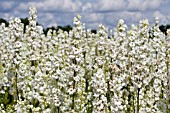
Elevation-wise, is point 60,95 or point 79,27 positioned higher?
point 79,27

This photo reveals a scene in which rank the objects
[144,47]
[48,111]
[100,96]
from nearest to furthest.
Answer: [100,96], [48,111], [144,47]

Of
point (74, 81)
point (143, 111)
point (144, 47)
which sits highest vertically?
point (144, 47)

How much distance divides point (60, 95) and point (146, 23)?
2.50m

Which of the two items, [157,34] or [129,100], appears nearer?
[129,100]

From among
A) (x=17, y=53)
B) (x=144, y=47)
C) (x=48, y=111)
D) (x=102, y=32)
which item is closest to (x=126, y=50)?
(x=102, y=32)

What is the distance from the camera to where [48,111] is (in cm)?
866

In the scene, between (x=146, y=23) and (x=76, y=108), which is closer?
(x=76, y=108)

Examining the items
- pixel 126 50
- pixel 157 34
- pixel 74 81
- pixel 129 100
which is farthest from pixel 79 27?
pixel 157 34

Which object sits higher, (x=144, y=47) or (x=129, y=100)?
(x=144, y=47)

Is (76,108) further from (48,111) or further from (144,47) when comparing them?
(144,47)

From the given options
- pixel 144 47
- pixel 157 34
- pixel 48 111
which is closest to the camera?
pixel 48 111

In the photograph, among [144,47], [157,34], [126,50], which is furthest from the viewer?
[157,34]

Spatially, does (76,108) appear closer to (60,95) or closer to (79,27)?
(60,95)

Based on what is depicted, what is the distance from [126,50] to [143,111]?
241 centimetres
